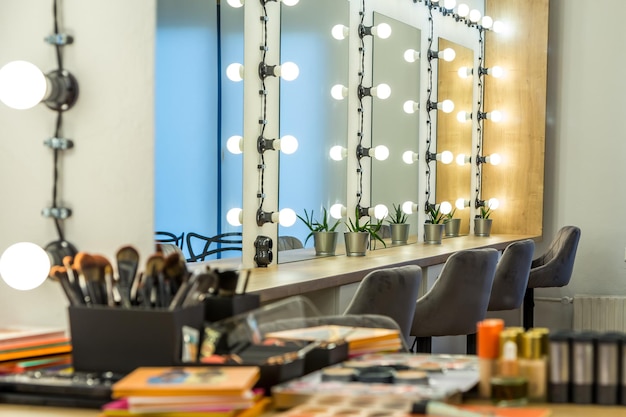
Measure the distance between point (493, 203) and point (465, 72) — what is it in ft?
3.27

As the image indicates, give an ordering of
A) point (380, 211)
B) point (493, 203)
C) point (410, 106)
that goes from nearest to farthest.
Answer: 1. point (380, 211)
2. point (410, 106)
3. point (493, 203)

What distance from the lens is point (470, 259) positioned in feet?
13.7

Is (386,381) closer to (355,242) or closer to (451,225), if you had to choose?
(355,242)

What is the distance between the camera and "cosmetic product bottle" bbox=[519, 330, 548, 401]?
1757mm

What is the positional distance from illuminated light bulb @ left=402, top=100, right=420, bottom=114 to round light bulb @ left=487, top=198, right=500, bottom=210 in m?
1.31

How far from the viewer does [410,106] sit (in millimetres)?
5949

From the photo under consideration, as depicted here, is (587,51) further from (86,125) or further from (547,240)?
(86,125)

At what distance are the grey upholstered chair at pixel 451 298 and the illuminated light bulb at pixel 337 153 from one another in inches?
43.5

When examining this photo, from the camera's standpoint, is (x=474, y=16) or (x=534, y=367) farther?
(x=474, y=16)

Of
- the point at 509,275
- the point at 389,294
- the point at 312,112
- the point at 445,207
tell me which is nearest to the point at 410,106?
the point at 445,207

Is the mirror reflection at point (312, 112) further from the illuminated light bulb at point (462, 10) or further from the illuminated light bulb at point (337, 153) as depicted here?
the illuminated light bulb at point (462, 10)

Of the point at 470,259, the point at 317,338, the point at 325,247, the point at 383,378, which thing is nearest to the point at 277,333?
the point at 317,338

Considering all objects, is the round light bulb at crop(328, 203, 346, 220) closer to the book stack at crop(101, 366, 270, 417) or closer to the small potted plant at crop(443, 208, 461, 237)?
the small potted plant at crop(443, 208, 461, 237)

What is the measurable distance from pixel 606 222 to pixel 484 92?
4.20 feet
